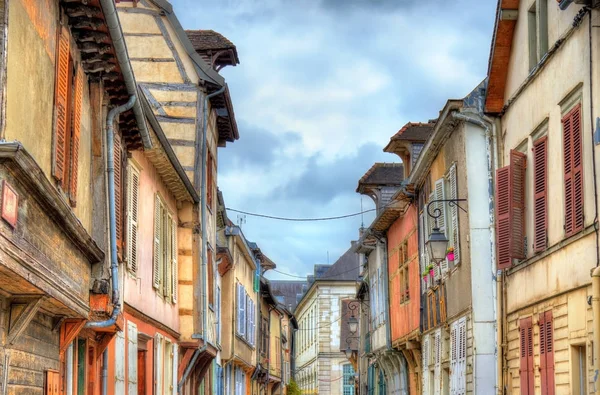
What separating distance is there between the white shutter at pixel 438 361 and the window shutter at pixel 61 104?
1264cm

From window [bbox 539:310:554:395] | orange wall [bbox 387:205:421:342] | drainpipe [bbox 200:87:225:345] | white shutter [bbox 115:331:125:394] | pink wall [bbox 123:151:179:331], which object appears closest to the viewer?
window [bbox 539:310:554:395]

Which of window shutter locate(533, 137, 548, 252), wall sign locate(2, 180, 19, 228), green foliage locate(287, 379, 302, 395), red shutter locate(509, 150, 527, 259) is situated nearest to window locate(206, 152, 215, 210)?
red shutter locate(509, 150, 527, 259)

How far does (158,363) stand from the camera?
64.3 ft

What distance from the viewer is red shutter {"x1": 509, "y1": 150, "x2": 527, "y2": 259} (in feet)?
50.0

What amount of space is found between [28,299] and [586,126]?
20.8 feet

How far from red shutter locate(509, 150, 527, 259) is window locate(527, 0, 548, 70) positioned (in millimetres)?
1303

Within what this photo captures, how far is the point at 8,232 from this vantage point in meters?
7.86

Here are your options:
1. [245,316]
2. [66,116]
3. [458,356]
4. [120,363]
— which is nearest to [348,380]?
[245,316]

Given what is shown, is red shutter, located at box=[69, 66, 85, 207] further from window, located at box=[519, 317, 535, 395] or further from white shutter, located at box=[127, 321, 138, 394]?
window, located at box=[519, 317, 535, 395]

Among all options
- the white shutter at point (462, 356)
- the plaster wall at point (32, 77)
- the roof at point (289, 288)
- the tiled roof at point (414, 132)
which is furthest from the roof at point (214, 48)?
the roof at point (289, 288)

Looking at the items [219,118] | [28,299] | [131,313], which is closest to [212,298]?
[219,118]

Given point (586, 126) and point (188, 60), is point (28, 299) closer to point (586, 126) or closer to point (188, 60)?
point (586, 126)

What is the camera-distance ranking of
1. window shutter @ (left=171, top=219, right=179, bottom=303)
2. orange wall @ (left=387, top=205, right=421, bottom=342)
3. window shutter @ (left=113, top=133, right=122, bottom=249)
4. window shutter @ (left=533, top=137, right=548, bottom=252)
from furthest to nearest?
orange wall @ (left=387, top=205, right=421, bottom=342), window shutter @ (left=171, top=219, right=179, bottom=303), window shutter @ (left=113, top=133, right=122, bottom=249), window shutter @ (left=533, top=137, right=548, bottom=252)

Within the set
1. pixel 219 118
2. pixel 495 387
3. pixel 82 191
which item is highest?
pixel 219 118
